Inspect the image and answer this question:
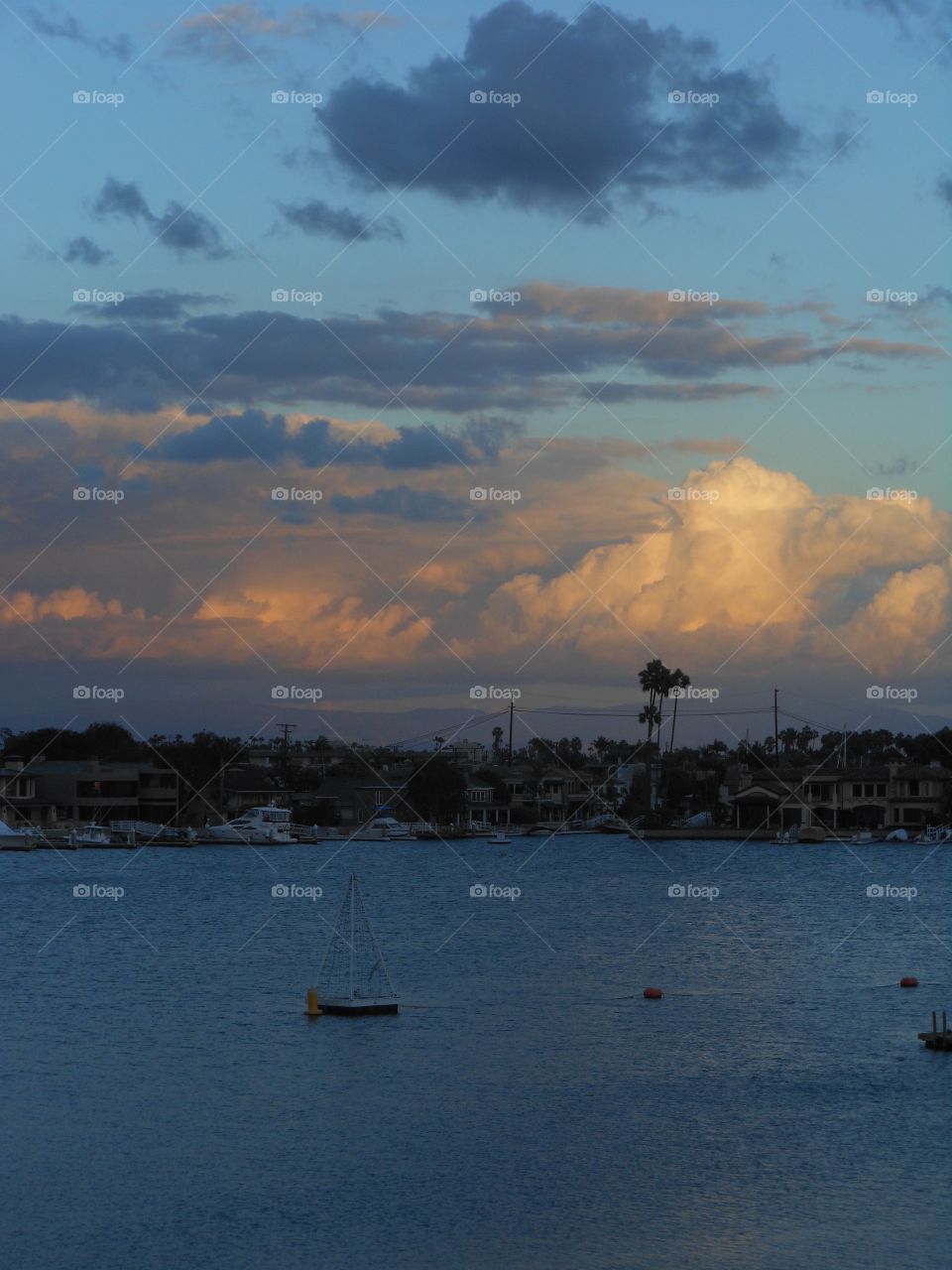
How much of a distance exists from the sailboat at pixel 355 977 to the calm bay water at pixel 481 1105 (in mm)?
859

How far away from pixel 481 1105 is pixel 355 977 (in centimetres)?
2471

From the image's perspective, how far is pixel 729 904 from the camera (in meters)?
118

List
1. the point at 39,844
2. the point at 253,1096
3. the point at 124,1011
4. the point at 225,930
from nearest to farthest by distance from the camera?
1. the point at 253,1096
2. the point at 124,1011
3. the point at 225,930
4. the point at 39,844

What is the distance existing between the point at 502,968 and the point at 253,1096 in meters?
30.4

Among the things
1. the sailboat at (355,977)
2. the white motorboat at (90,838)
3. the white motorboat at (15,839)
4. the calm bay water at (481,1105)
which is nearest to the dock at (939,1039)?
the calm bay water at (481,1105)

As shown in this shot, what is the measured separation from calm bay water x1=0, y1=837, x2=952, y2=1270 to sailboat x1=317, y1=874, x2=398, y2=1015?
859 millimetres

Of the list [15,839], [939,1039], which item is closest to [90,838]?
[15,839]

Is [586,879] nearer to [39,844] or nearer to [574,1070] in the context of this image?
[39,844]

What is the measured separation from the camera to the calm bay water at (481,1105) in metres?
31.8

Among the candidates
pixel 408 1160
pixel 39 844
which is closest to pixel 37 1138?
pixel 408 1160

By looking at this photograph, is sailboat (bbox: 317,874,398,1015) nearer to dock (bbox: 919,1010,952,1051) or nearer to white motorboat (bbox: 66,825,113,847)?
dock (bbox: 919,1010,952,1051)

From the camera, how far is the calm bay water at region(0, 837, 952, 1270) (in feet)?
104

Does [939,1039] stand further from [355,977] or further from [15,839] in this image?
[15,839]

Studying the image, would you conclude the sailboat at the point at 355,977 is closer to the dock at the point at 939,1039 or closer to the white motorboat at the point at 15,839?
the dock at the point at 939,1039
